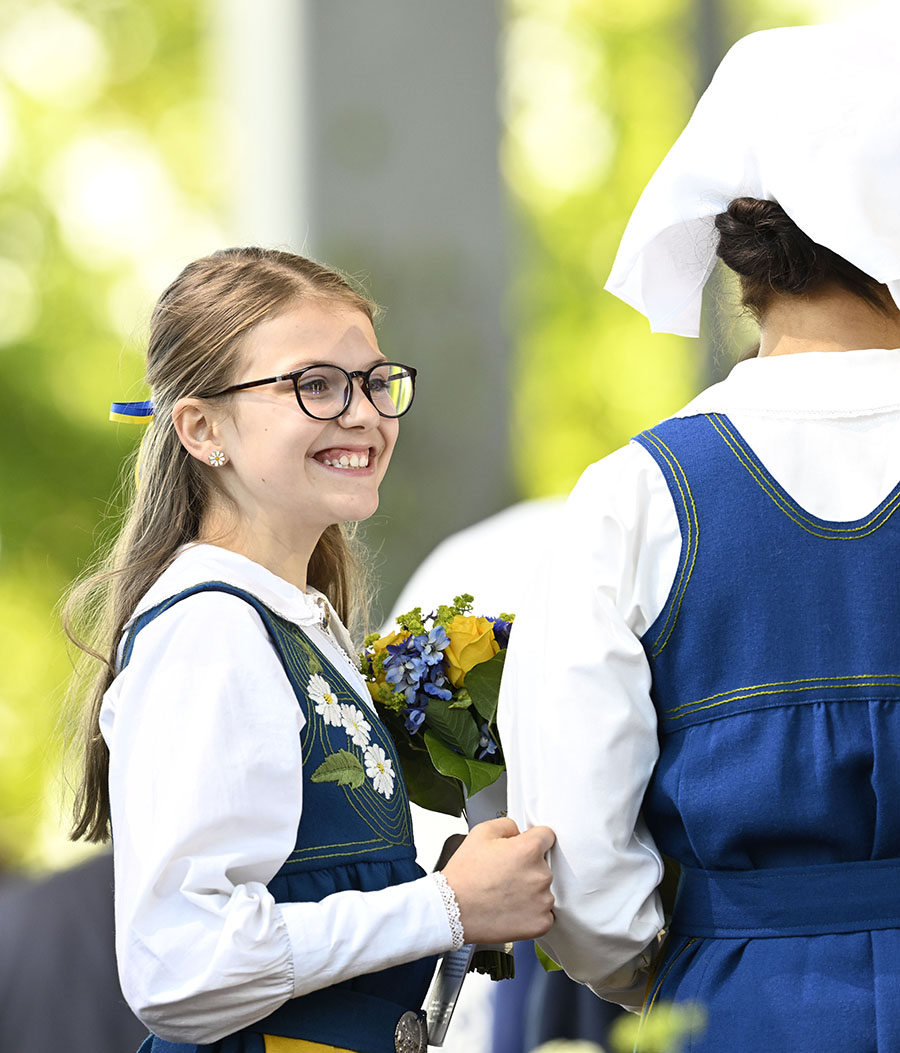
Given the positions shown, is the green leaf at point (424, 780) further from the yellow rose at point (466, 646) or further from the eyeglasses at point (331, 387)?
the eyeglasses at point (331, 387)

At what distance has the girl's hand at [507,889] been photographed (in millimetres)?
1617

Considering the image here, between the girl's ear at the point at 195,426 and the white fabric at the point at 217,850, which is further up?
the girl's ear at the point at 195,426

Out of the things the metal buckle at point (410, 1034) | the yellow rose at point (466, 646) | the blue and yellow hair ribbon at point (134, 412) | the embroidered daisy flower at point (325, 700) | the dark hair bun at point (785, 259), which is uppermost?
the dark hair bun at point (785, 259)

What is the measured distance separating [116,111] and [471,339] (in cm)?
283

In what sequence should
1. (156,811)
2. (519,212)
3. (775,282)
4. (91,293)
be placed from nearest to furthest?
Result: (156,811)
(775,282)
(519,212)
(91,293)

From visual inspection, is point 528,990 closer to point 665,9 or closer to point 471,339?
point 471,339

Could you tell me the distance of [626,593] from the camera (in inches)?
62.1

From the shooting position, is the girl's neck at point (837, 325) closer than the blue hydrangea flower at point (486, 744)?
Yes

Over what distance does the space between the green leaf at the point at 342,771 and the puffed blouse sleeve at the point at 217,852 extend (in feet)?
0.21

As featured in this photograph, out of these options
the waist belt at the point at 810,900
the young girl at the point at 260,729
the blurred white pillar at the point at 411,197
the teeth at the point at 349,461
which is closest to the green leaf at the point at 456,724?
the young girl at the point at 260,729

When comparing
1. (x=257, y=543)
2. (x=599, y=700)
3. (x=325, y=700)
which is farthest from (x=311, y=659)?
(x=599, y=700)

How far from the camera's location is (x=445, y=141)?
5832 mm

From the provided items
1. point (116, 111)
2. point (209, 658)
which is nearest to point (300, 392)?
point (209, 658)

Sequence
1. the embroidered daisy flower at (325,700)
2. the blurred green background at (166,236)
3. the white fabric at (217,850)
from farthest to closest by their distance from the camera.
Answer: the blurred green background at (166,236) → the embroidered daisy flower at (325,700) → the white fabric at (217,850)
